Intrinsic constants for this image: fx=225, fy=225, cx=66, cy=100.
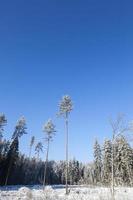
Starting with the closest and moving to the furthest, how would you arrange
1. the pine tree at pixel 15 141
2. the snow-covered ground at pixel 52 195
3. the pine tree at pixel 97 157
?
the snow-covered ground at pixel 52 195 < the pine tree at pixel 15 141 < the pine tree at pixel 97 157

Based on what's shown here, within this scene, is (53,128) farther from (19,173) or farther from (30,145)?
(30,145)

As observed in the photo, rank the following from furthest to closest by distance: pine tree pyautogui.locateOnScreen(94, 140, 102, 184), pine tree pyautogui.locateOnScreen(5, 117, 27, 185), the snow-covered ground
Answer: pine tree pyautogui.locateOnScreen(94, 140, 102, 184) → pine tree pyautogui.locateOnScreen(5, 117, 27, 185) → the snow-covered ground

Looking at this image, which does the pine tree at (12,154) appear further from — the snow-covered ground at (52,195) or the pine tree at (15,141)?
the snow-covered ground at (52,195)

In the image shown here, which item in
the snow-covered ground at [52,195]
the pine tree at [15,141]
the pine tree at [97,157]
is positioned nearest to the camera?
the snow-covered ground at [52,195]

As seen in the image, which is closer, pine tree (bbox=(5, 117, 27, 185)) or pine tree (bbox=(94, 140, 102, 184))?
pine tree (bbox=(5, 117, 27, 185))

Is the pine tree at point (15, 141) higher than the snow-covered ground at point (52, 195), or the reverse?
the pine tree at point (15, 141)

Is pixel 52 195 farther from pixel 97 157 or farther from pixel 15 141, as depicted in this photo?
pixel 97 157

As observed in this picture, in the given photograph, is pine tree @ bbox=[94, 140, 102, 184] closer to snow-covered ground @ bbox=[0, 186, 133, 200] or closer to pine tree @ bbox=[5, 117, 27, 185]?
pine tree @ bbox=[5, 117, 27, 185]

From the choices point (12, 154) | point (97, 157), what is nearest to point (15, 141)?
point (12, 154)

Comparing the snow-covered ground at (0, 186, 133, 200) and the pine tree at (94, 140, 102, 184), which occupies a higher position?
the pine tree at (94, 140, 102, 184)

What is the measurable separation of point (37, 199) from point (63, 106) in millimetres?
27432

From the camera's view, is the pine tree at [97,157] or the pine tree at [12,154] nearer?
the pine tree at [12,154]

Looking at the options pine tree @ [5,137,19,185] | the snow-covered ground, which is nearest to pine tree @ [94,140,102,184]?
pine tree @ [5,137,19,185]

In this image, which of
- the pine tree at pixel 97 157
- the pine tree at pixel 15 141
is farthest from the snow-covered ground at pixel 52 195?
the pine tree at pixel 97 157
